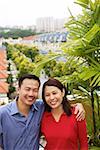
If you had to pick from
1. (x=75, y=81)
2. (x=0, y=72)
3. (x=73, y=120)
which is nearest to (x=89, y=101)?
(x=75, y=81)

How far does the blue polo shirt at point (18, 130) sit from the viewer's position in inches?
57.7

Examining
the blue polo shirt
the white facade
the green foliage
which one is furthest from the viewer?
the white facade

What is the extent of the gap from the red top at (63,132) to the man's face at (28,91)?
10 centimetres

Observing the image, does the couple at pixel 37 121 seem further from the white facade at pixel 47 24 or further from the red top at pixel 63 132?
the white facade at pixel 47 24

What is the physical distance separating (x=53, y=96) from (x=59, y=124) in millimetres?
114

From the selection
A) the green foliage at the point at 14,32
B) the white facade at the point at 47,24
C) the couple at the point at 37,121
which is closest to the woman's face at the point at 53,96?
the couple at the point at 37,121

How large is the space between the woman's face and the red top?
6cm

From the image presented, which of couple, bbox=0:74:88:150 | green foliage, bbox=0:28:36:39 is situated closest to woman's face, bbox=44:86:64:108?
couple, bbox=0:74:88:150

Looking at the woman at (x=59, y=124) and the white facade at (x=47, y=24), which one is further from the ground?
the white facade at (x=47, y=24)

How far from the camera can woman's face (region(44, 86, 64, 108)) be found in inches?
59.0

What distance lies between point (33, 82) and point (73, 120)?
0.22 m

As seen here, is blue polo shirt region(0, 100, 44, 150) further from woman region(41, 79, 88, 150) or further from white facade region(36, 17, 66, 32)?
white facade region(36, 17, 66, 32)

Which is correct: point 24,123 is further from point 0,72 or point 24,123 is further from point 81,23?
point 0,72

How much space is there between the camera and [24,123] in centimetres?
147
